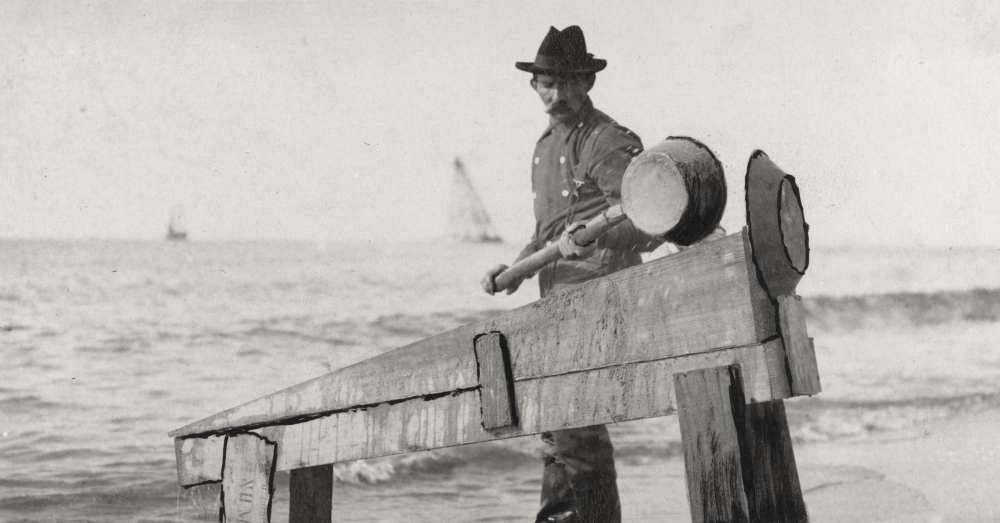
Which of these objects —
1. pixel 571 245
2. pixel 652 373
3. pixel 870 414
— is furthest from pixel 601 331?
pixel 870 414

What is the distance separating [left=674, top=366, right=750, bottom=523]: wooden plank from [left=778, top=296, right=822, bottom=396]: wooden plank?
0.07 metres

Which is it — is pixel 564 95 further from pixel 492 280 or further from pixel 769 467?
pixel 769 467

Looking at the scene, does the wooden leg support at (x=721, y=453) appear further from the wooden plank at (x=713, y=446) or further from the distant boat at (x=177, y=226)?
the distant boat at (x=177, y=226)

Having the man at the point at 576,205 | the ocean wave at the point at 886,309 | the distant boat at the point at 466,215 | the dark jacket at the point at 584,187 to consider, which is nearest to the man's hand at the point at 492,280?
the man at the point at 576,205

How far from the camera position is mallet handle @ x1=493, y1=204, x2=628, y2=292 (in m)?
1.93

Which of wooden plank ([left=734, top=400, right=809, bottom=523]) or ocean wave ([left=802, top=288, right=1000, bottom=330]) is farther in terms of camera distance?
ocean wave ([left=802, top=288, right=1000, bottom=330])

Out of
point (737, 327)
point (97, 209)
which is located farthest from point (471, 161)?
point (737, 327)

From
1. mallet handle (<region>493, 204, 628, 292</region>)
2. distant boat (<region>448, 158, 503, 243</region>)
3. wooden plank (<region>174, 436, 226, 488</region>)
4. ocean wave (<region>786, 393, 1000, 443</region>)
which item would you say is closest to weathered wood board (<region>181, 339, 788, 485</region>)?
wooden plank (<region>174, 436, 226, 488</region>)

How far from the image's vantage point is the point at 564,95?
274 centimetres

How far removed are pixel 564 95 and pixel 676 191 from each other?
53.6 inches

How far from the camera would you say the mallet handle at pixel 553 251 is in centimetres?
193

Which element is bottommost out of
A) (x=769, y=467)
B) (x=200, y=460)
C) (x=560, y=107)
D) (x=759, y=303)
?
(x=769, y=467)

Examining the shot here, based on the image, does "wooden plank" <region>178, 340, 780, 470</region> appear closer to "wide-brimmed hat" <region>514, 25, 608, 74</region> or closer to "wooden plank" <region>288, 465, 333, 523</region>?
"wooden plank" <region>288, 465, 333, 523</region>

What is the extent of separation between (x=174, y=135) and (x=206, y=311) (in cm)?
75
